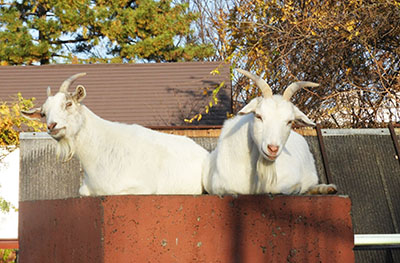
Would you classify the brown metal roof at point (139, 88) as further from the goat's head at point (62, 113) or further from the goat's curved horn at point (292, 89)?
the goat's curved horn at point (292, 89)

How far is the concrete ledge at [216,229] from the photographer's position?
358 centimetres

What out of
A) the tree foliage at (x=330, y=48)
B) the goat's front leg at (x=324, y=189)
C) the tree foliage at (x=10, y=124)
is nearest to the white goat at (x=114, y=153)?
the goat's front leg at (x=324, y=189)

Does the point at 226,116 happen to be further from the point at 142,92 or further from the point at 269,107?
the point at 269,107

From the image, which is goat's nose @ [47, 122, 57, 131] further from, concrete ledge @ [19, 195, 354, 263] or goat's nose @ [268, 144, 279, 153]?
goat's nose @ [268, 144, 279, 153]

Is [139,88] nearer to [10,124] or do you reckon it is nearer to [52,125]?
[10,124]

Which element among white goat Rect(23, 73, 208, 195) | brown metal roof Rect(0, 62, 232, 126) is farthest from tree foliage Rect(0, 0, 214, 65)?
white goat Rect(23, 73, 208, 195)

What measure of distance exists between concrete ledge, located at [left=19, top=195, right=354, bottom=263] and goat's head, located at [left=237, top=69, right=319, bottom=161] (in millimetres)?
544

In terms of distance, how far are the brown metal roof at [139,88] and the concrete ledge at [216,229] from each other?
35.7 feet

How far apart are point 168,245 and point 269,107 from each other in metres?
1.30

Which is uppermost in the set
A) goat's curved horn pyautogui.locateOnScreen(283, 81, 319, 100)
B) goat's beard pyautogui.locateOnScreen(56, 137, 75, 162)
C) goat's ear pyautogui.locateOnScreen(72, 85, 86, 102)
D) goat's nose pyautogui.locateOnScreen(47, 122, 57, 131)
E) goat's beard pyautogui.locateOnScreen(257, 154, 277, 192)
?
goat's ear pyautogui.locateOnScreen(72, 85, 86, 102)

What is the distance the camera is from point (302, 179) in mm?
5316

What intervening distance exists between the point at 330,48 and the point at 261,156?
8.01m

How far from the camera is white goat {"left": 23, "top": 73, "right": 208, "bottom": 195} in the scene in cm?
533

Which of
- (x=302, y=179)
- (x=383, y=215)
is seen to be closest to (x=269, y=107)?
(x=302, y=179)
